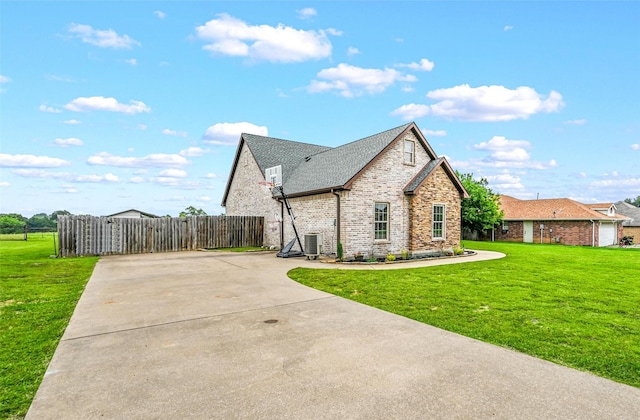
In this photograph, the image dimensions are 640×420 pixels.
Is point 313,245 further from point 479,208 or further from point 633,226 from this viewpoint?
point 633,226

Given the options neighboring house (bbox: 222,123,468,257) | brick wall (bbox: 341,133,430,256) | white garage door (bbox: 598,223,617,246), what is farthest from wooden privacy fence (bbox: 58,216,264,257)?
white garage door (bbox: 598,223,617,246)

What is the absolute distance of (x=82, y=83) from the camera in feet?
50.8

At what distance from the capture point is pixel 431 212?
16.0 metres

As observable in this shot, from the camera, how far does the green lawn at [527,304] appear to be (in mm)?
4277

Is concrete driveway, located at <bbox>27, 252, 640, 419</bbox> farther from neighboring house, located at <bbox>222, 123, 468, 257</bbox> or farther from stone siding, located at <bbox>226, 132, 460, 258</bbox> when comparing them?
neighboring house, located at <bbox>222, 123, 468, 257</bbox>

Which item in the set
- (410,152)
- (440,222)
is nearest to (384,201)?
(410,152)

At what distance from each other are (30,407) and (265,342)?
2.44 meters

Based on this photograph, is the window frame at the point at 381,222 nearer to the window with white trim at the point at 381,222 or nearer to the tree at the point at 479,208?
the window with white trim at the point at 381,222

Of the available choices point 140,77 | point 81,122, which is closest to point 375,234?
point 140,77

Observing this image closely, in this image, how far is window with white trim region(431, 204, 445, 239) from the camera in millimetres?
16275

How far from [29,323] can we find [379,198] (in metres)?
12.2

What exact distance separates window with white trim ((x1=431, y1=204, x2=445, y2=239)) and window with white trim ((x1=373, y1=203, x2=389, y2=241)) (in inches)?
111

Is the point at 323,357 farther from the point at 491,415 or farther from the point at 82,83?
the point at 82,83

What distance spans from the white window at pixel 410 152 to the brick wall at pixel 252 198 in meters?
7.52
